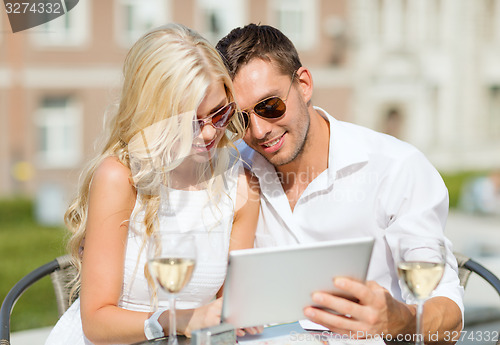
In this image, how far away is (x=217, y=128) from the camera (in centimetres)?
224

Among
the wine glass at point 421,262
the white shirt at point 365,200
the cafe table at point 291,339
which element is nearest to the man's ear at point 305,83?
the white shirt at point 365,200

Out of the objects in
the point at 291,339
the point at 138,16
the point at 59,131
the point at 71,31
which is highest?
the point at 291,339

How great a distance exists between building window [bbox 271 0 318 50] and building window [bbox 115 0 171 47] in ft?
9.36

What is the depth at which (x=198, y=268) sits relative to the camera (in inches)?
82.3

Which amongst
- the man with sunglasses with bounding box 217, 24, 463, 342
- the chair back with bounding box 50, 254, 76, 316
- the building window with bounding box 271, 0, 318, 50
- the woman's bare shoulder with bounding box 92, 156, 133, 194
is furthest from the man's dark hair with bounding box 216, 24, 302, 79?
the building window with bounding box 271, 0, 318, 50

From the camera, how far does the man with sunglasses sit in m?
2.38

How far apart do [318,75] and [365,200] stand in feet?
44.4

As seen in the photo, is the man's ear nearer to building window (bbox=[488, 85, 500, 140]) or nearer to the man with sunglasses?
the man with sunglasses

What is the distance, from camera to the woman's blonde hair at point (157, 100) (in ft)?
7.03

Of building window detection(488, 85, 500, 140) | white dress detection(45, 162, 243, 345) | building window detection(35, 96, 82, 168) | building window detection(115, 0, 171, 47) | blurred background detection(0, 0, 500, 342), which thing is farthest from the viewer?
building window detection(488, 85, 500, 140)

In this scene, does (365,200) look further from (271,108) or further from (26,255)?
(26,255)

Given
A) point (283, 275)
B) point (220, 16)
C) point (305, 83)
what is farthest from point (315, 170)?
point (220, 16)

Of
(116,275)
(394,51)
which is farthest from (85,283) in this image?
(394,51)

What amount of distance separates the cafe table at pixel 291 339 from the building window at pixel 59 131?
12.7 metres
